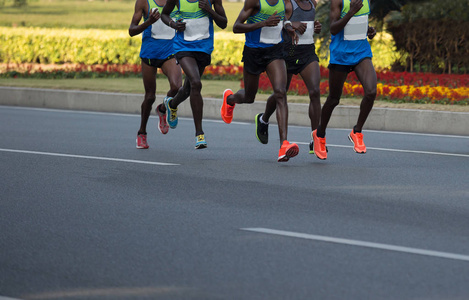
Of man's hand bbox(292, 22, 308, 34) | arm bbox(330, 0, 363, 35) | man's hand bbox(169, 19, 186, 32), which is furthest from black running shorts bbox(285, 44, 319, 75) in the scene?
man's hand bbox(169, 19, 186, 32)

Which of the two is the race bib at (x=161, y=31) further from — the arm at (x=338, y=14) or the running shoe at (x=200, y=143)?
the arm at (x=338, y=14)

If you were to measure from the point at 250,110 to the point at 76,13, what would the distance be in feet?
156

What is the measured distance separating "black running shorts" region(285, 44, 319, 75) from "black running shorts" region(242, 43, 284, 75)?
0.16 m

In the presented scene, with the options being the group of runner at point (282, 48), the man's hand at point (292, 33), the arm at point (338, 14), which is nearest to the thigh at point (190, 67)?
the group of runner at point (282, 48)

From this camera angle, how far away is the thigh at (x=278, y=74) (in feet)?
32.8

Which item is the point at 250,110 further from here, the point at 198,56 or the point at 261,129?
the point at 198,56

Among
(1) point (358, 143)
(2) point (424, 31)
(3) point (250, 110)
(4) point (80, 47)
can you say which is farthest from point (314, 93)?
(4) point (80, 47)

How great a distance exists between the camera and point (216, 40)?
28781 millimetres

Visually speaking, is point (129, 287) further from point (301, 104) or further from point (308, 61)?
point (301, 104)

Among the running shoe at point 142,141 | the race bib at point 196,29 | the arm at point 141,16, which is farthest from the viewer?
the running shoe at point 142,141

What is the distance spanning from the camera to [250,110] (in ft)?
53.9

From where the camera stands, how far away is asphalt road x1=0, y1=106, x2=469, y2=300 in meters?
5.35

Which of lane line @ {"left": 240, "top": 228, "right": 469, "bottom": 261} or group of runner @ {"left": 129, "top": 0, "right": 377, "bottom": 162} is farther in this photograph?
group of runner @ {"left": 129, "top": 0, "right": 377, "bottom": 162}

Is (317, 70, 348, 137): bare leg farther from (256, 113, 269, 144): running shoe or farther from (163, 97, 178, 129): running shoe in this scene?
(163, 97, 178, 129): running shoe
